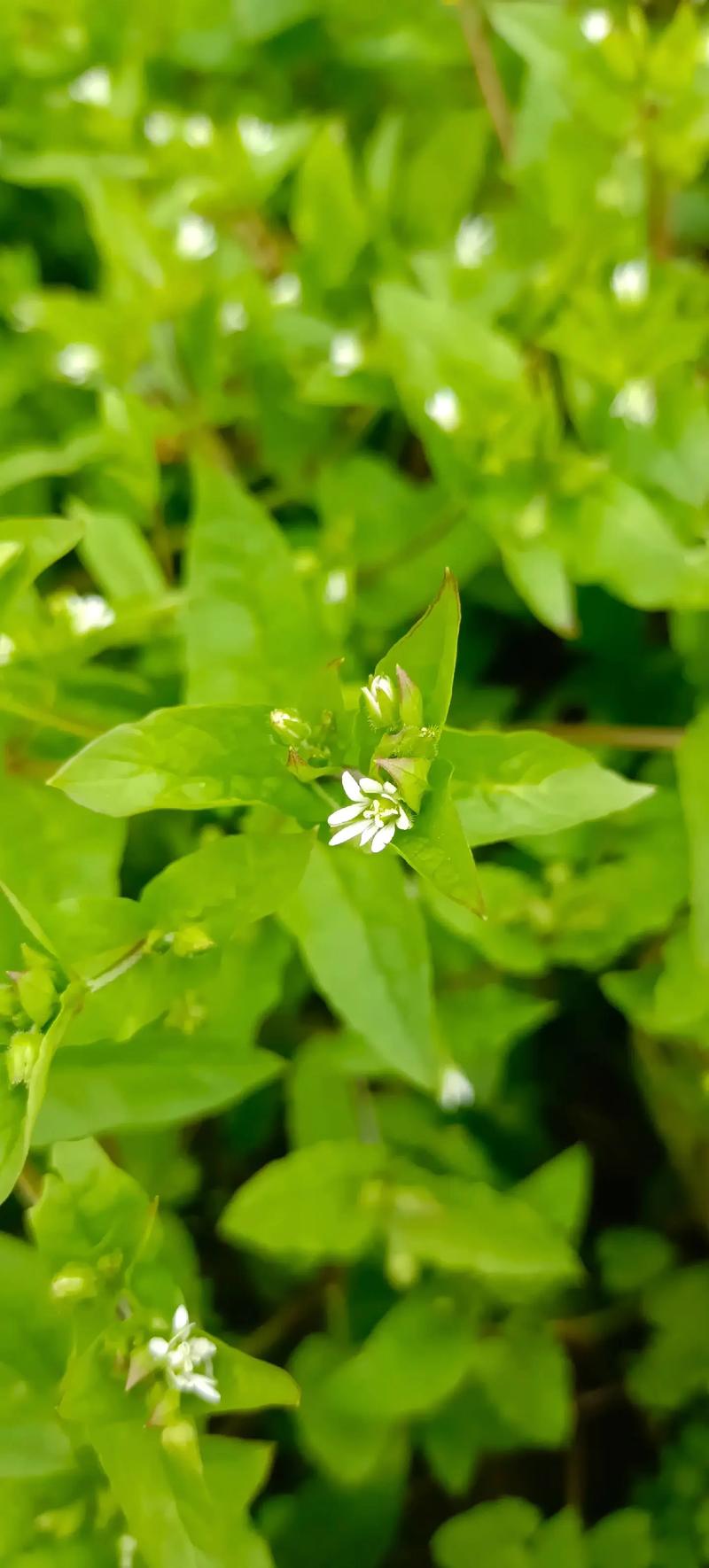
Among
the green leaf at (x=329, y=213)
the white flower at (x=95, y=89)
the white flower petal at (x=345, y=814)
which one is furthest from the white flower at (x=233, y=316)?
the white flower petal at (x=345, y=814)

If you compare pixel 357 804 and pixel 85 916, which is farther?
pixel 85 916

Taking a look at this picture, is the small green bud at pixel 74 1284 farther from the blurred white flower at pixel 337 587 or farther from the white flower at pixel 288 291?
the white flower at pixel 288 291

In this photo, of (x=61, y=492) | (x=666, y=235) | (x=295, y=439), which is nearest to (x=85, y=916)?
(x=295, y=439)

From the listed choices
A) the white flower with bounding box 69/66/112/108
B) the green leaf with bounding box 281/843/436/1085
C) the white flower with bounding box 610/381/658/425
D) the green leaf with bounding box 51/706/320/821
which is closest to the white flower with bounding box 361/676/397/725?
the green leaf with bounding box 51/706/320/821

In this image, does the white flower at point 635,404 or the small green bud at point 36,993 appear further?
the white flower at point 635,404

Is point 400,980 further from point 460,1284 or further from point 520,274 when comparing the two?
point 520,274
